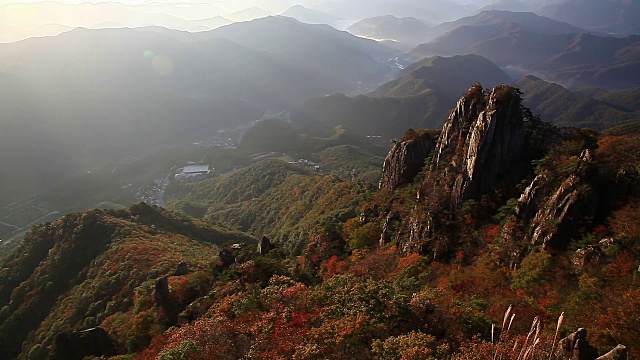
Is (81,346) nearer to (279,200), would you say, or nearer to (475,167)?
(475,167)

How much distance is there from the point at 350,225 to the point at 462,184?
1384 cm

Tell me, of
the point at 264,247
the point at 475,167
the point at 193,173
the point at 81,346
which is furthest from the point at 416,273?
the point at 193,173

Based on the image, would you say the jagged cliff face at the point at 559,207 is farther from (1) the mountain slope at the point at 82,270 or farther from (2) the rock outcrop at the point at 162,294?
Answer: (1) the mountain slope at the point at 82,270

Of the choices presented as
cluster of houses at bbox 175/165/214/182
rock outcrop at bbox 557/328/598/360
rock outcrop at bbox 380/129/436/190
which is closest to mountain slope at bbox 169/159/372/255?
rock outcrop at bbox 380/129/436/190

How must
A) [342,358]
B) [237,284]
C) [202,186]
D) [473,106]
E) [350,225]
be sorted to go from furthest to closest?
[202,186] < [350,225] < [473,106] < [237,284] < [342,358]

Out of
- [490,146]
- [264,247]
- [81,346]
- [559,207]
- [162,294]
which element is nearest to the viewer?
[559,207]

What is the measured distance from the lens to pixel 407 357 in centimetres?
1206

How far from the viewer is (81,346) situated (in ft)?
92.2

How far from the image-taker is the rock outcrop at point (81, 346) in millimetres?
27891

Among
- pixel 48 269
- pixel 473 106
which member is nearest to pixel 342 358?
pixel 473 106

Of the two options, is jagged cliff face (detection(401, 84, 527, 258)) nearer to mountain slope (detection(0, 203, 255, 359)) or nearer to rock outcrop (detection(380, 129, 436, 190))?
rock outcrop (detection(380, 129, 436, 190))

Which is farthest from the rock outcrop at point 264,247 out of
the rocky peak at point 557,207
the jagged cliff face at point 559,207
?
the jagged cliff face at point 559,207

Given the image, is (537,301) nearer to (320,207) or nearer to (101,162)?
(320,207)

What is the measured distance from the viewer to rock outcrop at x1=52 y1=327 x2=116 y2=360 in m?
27.9
